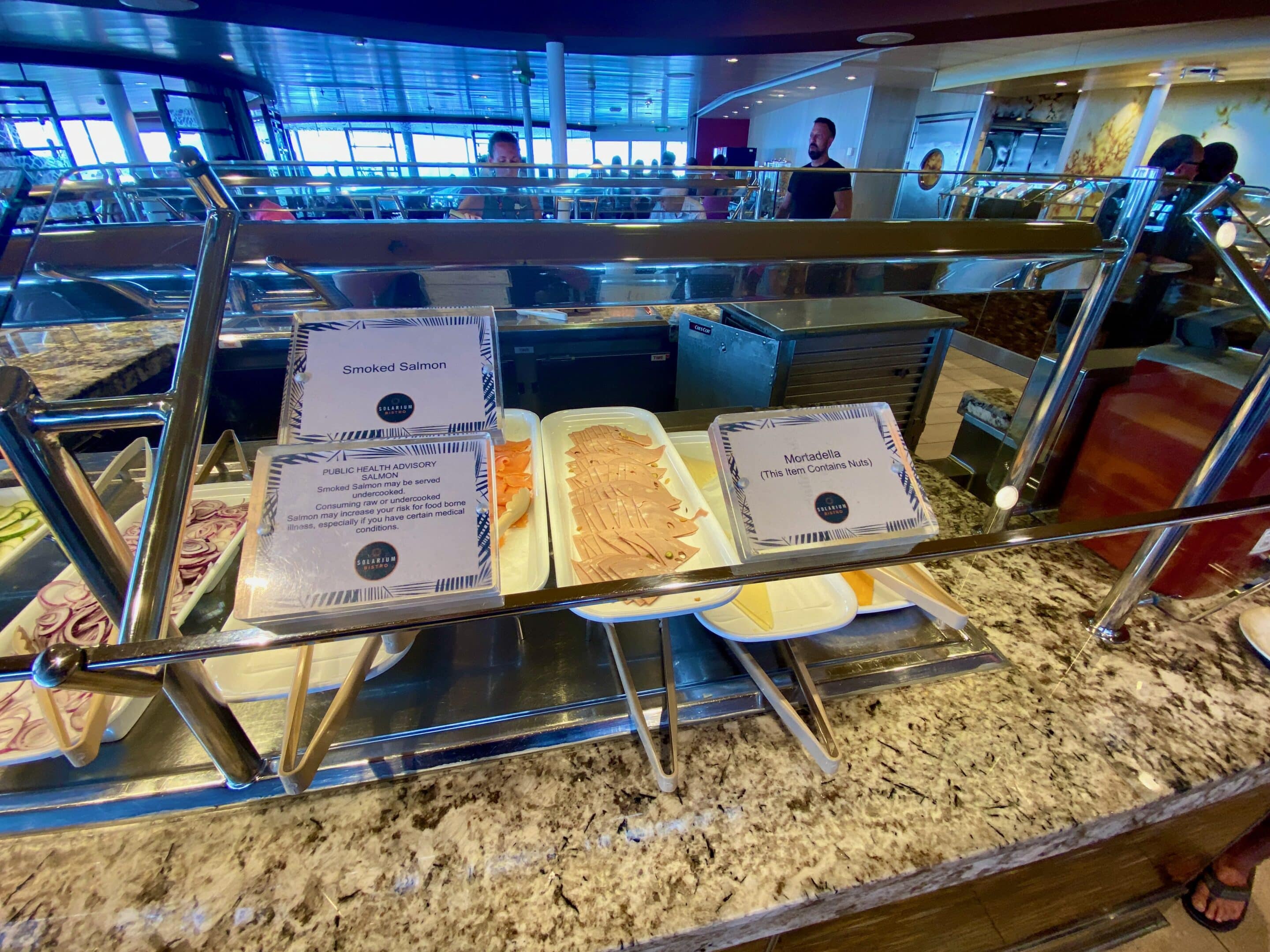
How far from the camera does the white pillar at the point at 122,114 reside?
9.39 m

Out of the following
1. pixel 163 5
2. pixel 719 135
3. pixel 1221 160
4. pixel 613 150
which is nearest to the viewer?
pixel 1221 160

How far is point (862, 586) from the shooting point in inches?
30.9

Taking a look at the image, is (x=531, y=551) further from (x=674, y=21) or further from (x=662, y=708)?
(x=674, y=21)

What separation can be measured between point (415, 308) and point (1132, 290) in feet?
3.49

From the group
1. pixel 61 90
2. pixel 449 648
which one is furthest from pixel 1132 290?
pixel 61 90

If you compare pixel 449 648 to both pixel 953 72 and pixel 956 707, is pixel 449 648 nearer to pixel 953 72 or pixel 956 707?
pixel 956 707

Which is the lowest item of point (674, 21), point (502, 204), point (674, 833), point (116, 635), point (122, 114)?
point (674, 833)

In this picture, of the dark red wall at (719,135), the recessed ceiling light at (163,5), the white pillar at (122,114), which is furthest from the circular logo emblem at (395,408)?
the dark red wall at (719,135)

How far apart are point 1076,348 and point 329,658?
3.39ft

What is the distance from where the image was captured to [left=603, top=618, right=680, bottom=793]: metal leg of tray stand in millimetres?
613

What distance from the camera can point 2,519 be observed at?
89 centimetres

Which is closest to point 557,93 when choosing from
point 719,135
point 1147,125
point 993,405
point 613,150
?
point 993,405

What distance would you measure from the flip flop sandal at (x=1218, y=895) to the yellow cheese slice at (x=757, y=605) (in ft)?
4.30

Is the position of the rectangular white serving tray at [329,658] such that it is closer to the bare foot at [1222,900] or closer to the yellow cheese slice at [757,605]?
the yellow cheese slice at [757,605]
